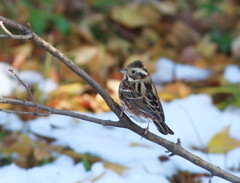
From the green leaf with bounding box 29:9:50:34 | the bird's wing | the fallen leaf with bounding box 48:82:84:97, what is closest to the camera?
the bird's wing

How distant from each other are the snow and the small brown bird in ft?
1.20

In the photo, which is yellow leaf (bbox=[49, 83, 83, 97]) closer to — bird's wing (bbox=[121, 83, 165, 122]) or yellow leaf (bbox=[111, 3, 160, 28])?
bird's wing (bbox=[121, 83, 165, 122])

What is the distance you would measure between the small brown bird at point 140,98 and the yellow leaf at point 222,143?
1002 mm

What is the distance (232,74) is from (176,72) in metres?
0.71

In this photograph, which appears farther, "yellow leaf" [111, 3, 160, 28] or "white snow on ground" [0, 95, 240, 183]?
"yellow leaf" [111, 3, 160, 28]

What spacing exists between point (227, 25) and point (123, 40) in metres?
1.66

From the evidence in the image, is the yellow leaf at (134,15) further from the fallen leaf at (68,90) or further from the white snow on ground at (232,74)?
the fallen leaf at (68,90)

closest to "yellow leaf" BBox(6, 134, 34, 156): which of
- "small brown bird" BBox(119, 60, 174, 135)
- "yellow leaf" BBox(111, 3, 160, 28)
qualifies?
"small brown bird" BBox(119, 60, 174, 135)

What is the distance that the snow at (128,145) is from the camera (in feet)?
15.1

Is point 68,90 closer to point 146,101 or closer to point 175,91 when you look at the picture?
point 175,91

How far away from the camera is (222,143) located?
512 centimetres

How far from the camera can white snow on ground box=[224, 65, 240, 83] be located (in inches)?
258

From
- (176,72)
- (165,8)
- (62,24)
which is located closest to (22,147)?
(62,24)

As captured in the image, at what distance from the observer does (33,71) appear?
6.48m
